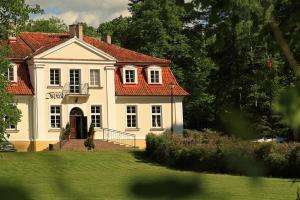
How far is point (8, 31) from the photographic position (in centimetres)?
3014

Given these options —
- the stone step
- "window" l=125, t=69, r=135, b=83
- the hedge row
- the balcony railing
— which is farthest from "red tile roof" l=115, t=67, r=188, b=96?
the hedge row

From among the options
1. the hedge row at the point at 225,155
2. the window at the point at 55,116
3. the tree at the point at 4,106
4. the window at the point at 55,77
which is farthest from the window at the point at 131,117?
the tree at the point at 4,106

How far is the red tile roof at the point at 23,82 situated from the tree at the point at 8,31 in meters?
8.47

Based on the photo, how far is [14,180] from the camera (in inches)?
43.8

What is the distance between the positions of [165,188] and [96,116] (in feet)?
132

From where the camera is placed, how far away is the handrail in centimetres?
4047

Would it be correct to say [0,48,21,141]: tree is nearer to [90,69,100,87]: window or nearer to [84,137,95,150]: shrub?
[84,137,95,150]: shrub

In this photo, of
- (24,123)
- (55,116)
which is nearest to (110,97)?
(55,116)

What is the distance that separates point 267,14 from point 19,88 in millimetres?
38172

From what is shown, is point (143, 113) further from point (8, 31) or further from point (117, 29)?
point (117, 29)

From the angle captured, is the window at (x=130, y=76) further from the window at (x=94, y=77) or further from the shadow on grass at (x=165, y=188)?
the shadow on grass at (x=165, y=188)

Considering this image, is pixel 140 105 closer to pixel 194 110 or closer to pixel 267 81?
pixel 194 110

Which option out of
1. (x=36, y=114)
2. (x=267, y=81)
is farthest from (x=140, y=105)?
(x=267, y=81)

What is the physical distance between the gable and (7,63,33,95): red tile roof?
169 centimetres
